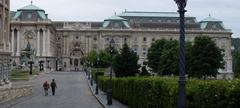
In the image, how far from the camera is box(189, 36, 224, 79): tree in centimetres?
8781

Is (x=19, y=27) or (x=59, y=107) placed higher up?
(x=19, y=27)

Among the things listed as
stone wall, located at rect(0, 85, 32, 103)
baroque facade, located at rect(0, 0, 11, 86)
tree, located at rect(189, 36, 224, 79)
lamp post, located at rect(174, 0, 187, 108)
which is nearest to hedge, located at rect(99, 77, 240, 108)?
lamp post, located at rect(174, 0, 187, 108)

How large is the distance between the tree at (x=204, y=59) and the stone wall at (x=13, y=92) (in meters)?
38.3

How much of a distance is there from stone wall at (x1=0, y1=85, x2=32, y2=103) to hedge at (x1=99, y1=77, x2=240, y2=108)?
29.7 ft

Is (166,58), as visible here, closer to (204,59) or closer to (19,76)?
(204,59)

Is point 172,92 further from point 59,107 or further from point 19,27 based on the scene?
point 19,27

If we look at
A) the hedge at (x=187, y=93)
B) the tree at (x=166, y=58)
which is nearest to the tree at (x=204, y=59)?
the tree at (x=166, y=58)

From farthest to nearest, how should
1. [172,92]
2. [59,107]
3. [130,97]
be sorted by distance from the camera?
1. [59,107]
2. [130,97]
3. [172,92]

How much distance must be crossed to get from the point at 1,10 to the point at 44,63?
11151 centimetres

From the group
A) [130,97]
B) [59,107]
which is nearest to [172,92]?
[130,97]

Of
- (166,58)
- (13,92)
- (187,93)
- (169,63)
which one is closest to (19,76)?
(169,63)

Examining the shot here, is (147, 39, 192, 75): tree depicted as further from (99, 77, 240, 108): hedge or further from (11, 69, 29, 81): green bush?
(99, 77, 240, 108): hedge

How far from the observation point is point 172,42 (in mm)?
109250

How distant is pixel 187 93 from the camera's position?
1662 centimetres
